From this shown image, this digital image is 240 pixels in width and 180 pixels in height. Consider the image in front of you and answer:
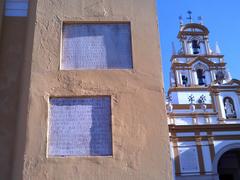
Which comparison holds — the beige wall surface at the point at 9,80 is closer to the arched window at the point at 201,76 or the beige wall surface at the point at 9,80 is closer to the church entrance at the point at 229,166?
the church entrance at the point at 229,166

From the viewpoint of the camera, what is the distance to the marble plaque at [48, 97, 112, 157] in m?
2.78

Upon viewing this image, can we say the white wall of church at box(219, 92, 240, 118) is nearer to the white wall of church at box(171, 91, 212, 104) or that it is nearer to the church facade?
the church facade

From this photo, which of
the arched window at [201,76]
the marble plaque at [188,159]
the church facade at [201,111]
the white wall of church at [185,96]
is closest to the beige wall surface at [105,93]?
the church facade at [201,111]

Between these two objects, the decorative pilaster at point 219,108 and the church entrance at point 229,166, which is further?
the church entrance at point 229,166

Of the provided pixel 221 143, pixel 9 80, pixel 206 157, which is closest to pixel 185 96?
pixel 221 143

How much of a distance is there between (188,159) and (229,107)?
15.8ft

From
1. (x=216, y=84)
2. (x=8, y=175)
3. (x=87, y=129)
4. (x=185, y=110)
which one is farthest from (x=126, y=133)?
(x=216, y=84)

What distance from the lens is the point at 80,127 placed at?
2869mm

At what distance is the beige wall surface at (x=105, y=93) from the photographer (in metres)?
2.69

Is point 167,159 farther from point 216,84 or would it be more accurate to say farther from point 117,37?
point 216,84

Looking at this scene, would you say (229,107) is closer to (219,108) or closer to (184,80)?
(219,108)

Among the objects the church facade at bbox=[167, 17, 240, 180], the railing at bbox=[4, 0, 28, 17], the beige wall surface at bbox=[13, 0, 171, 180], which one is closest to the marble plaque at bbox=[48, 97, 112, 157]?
the beige wall surface at bbox=[13, 0, 171, 180]

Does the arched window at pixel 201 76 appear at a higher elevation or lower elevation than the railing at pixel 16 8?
higher

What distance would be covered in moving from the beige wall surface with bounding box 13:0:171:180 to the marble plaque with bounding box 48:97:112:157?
6cm
